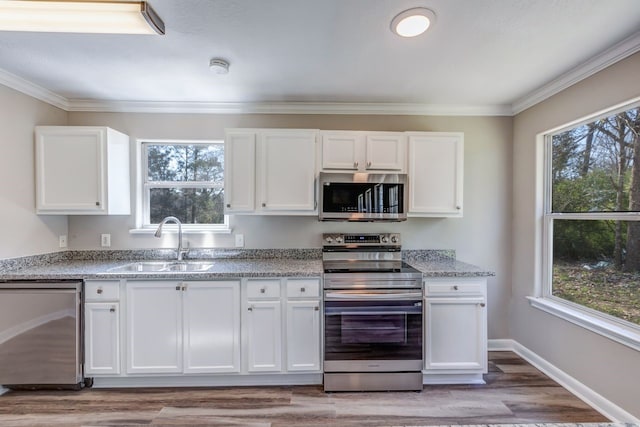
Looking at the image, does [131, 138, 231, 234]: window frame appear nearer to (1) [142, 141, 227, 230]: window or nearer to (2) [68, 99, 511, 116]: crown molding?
(1) [142, 141, 227, 230]: window

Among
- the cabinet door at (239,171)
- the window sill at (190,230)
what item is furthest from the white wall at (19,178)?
the cabinet door at (239,171)

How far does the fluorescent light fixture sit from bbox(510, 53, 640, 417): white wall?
285 cm

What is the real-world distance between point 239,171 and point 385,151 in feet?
4.30

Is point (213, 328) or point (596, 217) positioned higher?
point (596, 217)

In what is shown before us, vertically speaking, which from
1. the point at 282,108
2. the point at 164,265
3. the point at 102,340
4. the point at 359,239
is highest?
the point at 282,108

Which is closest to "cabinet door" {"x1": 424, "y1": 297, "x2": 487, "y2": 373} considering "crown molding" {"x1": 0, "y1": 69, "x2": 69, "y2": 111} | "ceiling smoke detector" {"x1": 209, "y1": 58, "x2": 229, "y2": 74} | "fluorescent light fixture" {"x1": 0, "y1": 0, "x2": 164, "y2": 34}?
"ceiling smoke detector" {"x1": 209, "y1": 58, "x2": 229, "y2": 74}

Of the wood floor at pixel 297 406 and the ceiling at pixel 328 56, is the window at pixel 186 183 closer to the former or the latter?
the ceiling at pixel 328 56

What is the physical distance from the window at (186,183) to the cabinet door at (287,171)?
25.2 inches

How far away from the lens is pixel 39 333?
7.03 ft

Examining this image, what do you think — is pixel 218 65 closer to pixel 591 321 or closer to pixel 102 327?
pixel 102 327

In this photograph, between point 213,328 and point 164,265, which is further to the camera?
point 164,265

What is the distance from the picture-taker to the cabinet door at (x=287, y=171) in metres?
2.56

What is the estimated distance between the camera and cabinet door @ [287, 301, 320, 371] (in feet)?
7.43

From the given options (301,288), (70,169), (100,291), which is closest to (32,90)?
(70,169)
